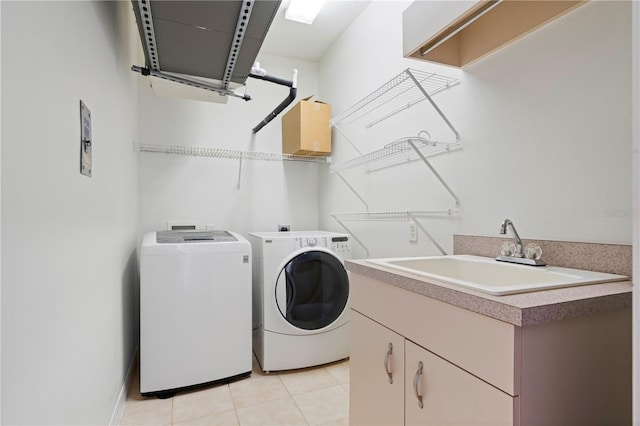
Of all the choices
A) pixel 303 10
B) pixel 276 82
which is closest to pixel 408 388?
pixel 276 82

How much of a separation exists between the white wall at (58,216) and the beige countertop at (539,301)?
1.03 metres

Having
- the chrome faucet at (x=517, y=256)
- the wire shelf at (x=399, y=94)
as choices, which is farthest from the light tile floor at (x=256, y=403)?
the wire shelf at (x=399, y=94)

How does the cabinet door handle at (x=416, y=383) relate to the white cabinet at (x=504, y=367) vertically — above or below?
below

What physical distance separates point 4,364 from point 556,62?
181cm

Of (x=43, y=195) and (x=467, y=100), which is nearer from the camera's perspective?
(x=43, y=195)

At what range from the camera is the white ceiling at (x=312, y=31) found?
2.54 meters

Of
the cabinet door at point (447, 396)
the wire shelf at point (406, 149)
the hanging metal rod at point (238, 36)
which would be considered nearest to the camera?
the cabinet door at point (447, 396)

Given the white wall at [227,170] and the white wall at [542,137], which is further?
the white wall at [227,170]

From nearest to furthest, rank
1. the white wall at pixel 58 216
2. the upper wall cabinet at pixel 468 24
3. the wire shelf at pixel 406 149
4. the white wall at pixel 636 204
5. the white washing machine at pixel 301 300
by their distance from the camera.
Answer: the white wall at pixel 636 204 → the white wall at pixel 58 216 → the upper wall cabinet at pixel 468 24 → the wire shelf at pixel 406 149 → the white washing machine at pixel 301 300

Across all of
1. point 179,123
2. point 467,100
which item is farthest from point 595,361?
point 179,123

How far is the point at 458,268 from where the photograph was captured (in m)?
1.49

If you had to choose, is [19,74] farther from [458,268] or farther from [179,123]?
Result: [179,123]

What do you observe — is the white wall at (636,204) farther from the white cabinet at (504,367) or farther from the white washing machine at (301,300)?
the white washing machine at (301,300)

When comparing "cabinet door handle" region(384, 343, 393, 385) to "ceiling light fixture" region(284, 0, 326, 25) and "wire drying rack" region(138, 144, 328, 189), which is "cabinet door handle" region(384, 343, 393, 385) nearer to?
"wire drying rack" region(138, 144, 328, 189)
